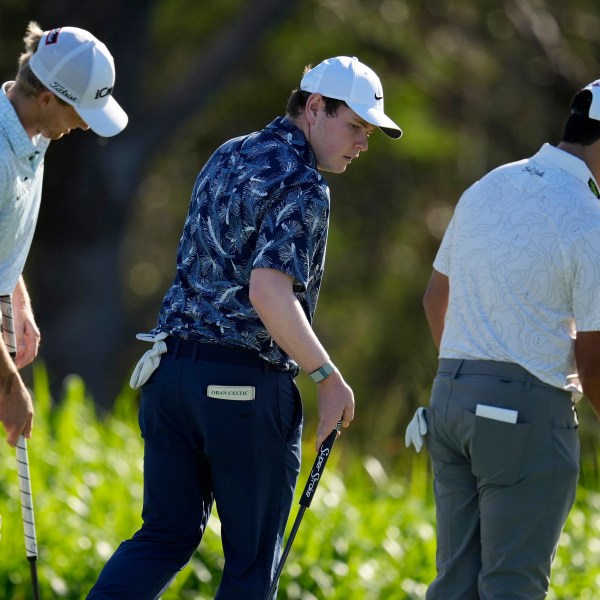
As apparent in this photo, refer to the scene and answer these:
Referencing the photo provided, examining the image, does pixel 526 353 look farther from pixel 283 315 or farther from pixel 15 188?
pixel 15 188

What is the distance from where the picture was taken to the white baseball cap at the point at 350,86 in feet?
12.1

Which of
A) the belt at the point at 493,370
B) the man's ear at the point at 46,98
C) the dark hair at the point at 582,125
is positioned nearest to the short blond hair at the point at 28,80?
the man's ear at the point at 46,98

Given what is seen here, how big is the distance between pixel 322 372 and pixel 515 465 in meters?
0.71

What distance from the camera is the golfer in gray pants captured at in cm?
368

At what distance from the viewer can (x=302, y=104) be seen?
3.77 m

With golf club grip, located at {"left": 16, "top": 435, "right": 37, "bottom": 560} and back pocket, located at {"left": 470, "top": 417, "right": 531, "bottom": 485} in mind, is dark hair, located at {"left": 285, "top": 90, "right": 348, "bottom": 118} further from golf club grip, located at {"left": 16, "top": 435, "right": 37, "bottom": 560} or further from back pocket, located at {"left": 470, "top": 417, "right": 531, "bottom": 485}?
golf club grip, located at {"left": 16, "top": 435, "right": 37, "bottom": 560}

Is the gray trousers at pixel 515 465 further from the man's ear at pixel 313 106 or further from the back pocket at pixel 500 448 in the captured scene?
the man's ear at pixel 313 106

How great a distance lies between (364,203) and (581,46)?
12.8 ft

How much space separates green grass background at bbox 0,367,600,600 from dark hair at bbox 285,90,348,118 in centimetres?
212

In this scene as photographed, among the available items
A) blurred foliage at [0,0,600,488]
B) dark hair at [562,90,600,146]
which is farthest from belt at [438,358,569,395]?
blurred foliage at [0,0,600,488]

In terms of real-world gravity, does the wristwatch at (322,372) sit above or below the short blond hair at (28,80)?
below

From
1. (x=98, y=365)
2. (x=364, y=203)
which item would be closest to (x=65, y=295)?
(x=98, y=365)

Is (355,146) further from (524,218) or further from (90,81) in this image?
(90,81)

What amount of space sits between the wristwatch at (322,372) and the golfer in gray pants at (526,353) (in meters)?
0.53
